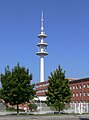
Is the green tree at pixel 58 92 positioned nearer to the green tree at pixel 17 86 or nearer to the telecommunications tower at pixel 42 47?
the green tree at pixel 17 86

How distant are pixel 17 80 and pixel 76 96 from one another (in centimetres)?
6149

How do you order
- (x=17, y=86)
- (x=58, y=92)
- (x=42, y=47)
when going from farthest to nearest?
(x=42, y=47) < (x=58, y=92) < (x=17, y=86)

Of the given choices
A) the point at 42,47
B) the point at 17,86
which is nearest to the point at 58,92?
the point at 17,86

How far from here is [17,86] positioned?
143 ft

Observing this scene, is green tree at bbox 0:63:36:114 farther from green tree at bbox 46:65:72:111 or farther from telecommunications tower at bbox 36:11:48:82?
telecommunications tower at bbox 36:11:48:82

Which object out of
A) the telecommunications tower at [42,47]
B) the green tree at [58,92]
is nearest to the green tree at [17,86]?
the green tree at [58,92]

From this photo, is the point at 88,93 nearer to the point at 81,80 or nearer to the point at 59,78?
the point at 81,80

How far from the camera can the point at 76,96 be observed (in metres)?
103

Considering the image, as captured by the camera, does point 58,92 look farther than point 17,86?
Yes

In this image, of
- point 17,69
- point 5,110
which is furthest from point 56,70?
point 5,110

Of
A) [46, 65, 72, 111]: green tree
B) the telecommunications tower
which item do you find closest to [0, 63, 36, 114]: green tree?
[46, 65, 72, 111]: green tree

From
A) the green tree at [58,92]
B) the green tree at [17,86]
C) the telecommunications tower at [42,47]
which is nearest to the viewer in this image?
the green tree at [17,86]

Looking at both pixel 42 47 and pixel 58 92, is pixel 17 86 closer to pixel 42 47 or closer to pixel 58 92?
pixel 58 92

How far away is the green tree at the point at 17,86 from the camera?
143 feet
